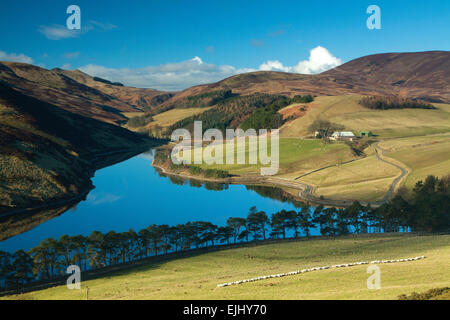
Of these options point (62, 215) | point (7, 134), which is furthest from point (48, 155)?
point (62, 215)

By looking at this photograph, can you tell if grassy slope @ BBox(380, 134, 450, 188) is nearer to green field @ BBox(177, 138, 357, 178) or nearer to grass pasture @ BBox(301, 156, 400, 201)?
grass pasture @ BBox(301, 156, 400, 201)

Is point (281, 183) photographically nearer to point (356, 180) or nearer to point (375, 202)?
point (356, 180)

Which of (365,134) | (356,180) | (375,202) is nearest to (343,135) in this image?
(365,134)

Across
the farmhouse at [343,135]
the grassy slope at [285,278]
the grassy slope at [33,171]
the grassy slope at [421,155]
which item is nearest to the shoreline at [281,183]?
the grassy slope at [421,155]

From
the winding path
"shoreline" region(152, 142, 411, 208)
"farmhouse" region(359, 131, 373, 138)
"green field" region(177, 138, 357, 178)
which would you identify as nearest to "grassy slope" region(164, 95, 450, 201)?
"green field" region(177, 138, 357, 178)

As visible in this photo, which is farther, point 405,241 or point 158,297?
point 405,241
